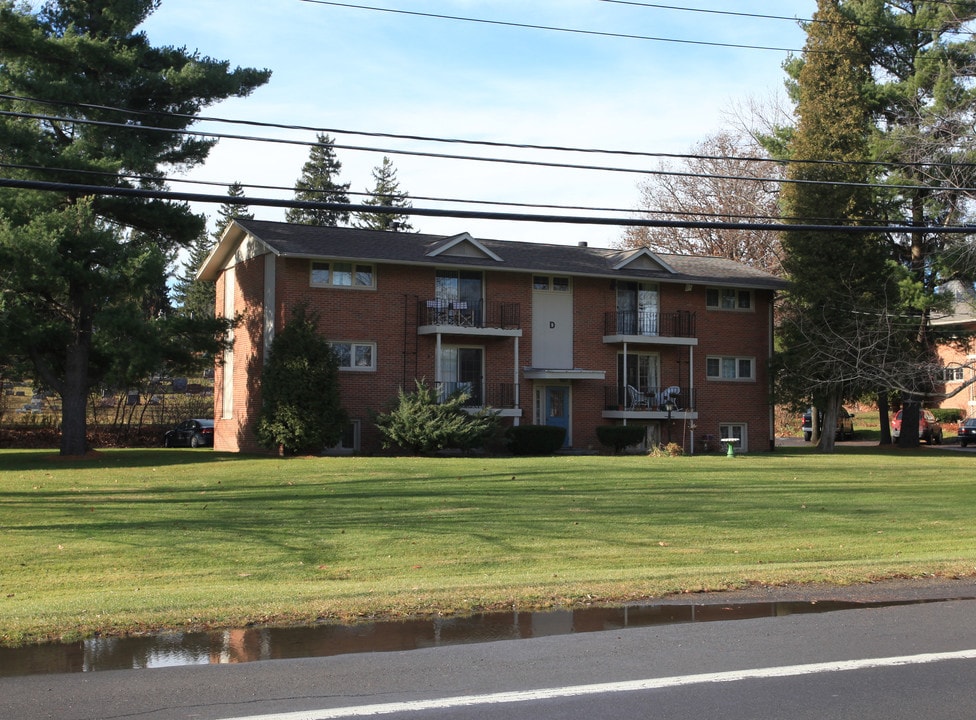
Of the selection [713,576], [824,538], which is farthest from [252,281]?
[713,576]

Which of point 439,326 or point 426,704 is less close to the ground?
point 439,326

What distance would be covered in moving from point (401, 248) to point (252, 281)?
545 cm

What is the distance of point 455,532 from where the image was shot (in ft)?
54.2

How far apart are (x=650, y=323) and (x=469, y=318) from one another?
24.9 feet

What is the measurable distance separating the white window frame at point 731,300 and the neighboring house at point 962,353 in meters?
7.42

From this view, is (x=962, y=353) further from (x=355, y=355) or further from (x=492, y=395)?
(x=355, y=355)

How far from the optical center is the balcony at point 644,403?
36969 millimetres

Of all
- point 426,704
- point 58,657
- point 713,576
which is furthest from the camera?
point 713,576

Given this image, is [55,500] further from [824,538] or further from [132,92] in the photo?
[132,92]

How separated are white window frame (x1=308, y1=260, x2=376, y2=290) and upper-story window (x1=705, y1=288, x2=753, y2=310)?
13.9 m

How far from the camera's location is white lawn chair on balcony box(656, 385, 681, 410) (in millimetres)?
37406

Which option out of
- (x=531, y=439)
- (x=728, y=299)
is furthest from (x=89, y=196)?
(x=728, y=299)

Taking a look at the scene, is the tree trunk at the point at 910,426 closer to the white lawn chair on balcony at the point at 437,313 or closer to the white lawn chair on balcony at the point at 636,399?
the white lawn chair on balcony at the point at 636,399

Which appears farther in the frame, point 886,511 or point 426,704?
point 886,511
